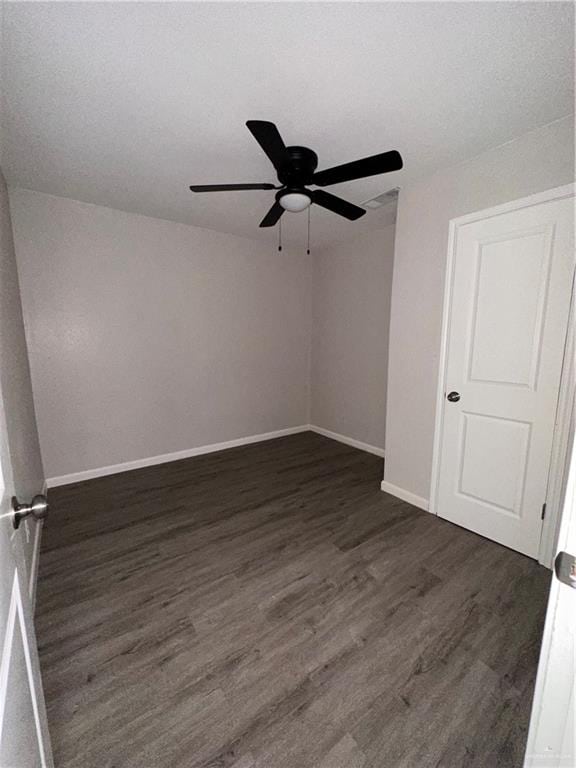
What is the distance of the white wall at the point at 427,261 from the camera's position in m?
1.81

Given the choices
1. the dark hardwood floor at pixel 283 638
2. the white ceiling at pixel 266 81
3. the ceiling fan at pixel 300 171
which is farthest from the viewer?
the ceiling fan at pixel 300 171

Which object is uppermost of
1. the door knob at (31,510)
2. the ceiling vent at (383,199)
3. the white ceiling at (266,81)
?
the white ceiling at (266,81)

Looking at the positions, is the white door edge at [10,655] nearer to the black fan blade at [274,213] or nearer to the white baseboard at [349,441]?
the black fan blade at [274,213]

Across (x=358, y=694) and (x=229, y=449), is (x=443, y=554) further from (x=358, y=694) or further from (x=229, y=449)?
(x=229, y=449)

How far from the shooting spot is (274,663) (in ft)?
4.28

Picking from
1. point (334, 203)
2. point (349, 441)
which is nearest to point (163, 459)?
point (349, 441)

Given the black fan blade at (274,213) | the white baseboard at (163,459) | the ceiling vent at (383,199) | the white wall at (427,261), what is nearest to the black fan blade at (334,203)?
the black fan blade at (274,213)

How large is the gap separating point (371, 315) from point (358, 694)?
331cm

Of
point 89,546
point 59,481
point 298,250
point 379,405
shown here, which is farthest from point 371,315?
point 59,481

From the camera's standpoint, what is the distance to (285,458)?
3592 millimetres

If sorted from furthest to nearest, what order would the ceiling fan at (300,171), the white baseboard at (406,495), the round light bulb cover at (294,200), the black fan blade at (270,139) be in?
the white baseboard at (406,495), the round light bulb cover at (294,200), the ceiling fan at (300,171), the black fan blade at (270,139)

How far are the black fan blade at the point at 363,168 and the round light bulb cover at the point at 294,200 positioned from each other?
0.12 meters

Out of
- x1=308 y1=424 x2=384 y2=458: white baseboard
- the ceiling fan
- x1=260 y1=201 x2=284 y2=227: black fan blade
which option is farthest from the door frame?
Answer: x1=308 y1=424 x2=384 y2=458: white baseboard

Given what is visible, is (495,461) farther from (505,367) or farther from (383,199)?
(383,199)
